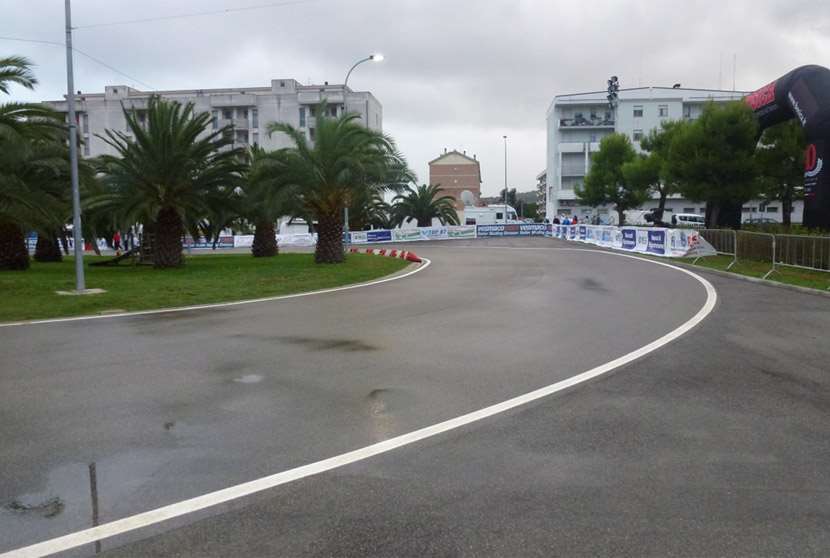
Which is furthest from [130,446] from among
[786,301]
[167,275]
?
[167,275]

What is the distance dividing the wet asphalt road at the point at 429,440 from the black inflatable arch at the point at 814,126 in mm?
15034

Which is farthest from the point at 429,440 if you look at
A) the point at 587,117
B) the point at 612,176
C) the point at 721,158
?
the point at 587,117

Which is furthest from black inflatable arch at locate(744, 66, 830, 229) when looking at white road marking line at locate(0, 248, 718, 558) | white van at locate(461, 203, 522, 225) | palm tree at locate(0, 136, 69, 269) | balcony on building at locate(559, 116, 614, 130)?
balcony on building at locate(559, 116, 614, 130)

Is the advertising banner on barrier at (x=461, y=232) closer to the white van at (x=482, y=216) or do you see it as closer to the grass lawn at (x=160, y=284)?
the white van at (x=482, y=216)

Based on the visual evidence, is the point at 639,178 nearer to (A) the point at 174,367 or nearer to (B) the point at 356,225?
(B) the point at 356,225

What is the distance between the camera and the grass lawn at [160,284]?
1399 centimetres

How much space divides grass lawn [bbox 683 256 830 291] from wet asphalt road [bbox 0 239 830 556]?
6758mm

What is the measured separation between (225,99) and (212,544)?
8338 centimetres

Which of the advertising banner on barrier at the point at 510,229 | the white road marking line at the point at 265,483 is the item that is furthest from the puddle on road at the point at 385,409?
the advertising banner on barrier at the point at 510,229

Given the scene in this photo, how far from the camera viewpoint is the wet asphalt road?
381cm

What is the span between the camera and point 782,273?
19.6 metres

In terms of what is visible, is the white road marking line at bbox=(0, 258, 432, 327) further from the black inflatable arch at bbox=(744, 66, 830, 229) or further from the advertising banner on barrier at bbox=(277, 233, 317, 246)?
the advertising banner on barrier at bbox=(277, 233, 317, 246)

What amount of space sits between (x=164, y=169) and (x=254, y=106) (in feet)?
202

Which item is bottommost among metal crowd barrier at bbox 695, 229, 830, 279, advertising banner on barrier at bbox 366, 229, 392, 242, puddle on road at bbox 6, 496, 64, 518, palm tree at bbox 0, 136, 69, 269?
puddle on road at bbox 6, 496, 64, 518
